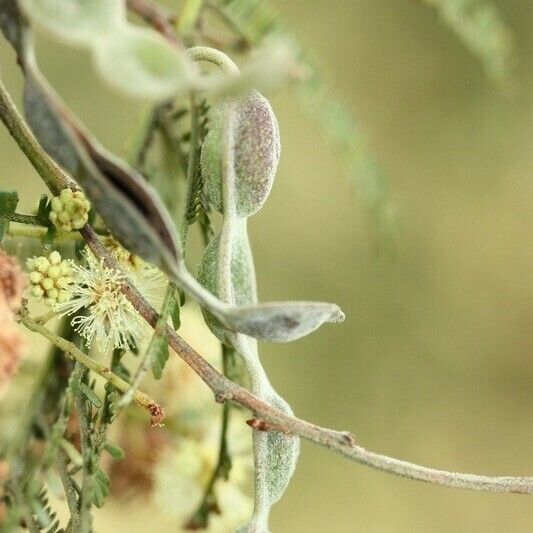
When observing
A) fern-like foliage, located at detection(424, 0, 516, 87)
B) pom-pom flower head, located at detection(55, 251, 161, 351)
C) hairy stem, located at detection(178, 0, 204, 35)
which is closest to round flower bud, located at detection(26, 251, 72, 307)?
pom-pom flower head, located at detection(55, 251, 161, 351)

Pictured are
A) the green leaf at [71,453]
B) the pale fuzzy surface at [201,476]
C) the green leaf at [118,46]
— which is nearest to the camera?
the green leaf at [118,46]

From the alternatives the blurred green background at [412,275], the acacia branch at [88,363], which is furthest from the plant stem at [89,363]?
the blurred green background at [412,275]

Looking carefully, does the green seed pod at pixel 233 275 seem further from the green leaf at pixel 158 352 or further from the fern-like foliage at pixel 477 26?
the fern-like foliage at pixel 477 26

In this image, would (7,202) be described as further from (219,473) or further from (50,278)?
(219,473)

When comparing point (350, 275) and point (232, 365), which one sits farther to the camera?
point (350, 275)

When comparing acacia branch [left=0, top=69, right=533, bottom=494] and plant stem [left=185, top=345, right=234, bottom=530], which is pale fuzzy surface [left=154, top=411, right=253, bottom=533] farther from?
acacia branch [left=0, top=69, right=533, bottom=494]

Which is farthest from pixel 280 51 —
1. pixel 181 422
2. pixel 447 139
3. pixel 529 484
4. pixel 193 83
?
pixel 447 139

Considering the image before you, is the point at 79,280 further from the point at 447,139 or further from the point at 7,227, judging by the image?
the point at 447,139
